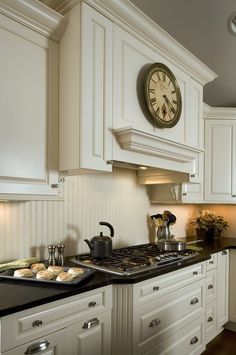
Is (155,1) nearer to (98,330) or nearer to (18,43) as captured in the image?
(18,43)

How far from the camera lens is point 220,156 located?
3.49 metres

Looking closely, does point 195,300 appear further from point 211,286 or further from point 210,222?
point 210,222

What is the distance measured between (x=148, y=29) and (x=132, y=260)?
168 cm


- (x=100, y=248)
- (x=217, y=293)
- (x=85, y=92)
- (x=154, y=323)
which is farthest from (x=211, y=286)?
(x=85, y=92)

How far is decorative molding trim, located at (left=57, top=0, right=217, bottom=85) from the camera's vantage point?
1870mm

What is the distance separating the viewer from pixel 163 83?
7.68 feet

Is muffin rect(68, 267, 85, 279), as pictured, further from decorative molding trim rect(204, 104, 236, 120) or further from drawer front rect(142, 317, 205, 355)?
decorative molding trim rect(204, 104, 236, 120)

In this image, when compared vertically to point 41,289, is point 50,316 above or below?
below

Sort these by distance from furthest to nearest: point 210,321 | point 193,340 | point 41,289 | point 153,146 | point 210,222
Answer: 1. point 210,222
2. point 210,321
3. point 193,340
4. point 153,146
5. point 41,289

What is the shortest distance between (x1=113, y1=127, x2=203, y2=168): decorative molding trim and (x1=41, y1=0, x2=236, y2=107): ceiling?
2.75ft

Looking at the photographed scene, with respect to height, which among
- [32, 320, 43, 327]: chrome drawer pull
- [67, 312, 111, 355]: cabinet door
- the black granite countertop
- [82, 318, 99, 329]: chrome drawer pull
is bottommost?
[67, 312, 111, 355]: cabinet door

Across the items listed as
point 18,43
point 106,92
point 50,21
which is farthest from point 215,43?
point 18,43

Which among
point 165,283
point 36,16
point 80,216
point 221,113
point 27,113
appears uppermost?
point 36,16

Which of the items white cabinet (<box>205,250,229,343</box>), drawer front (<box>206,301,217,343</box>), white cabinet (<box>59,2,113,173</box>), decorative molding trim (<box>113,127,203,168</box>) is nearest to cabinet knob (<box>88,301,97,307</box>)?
white cabinet (<box>59,2,113,173</box>)
